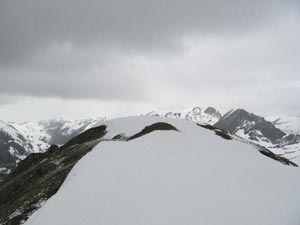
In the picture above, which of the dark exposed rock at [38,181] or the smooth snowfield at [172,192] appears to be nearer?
the smooth snowfield at [172,192]

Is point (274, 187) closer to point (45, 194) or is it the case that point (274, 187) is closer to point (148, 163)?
point (148, 163)

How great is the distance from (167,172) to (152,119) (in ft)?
165

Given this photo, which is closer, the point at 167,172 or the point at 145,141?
the point at 167,172

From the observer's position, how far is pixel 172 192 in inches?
851

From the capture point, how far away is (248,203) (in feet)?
69.7

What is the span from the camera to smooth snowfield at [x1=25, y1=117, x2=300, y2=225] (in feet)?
61.9

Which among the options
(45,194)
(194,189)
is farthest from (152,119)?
(194,189)

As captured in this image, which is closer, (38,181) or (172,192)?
(172,192)

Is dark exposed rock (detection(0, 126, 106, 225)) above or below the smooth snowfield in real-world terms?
below

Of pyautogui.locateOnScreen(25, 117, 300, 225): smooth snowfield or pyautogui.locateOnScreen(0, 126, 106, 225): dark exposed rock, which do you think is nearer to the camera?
pyautogui.locateOnScreen(25, 117, 300, 225): smooth snowfield

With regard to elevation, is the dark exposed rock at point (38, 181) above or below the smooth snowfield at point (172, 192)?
below

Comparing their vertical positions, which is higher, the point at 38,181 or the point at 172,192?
the point at 172,192

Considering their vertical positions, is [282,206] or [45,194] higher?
[282,206]

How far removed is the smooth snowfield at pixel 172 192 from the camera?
18875 mm
